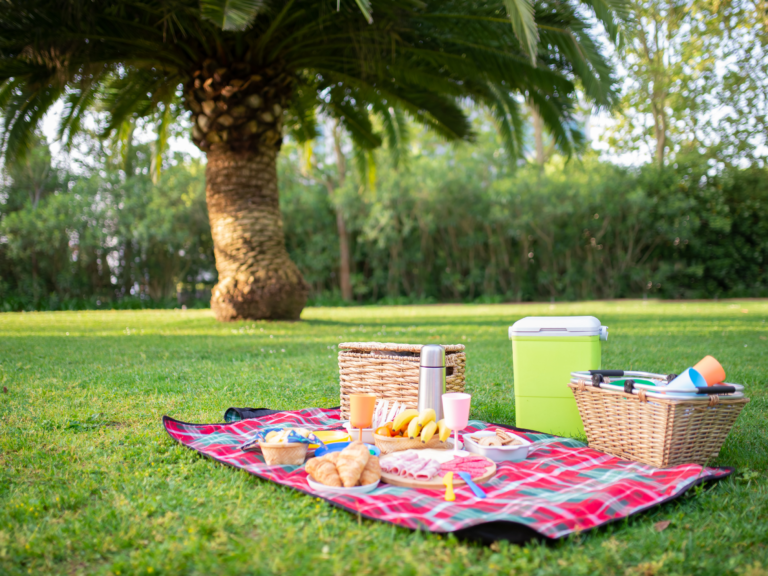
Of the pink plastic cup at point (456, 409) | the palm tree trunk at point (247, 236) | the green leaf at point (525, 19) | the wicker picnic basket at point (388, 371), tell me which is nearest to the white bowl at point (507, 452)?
the pink plastic cup at point (456, 409)

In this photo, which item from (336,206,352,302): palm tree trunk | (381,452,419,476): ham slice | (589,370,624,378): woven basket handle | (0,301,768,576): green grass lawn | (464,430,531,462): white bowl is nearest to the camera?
(0,301,768,576): green grass lawn

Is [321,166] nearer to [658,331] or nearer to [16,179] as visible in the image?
[16,179]

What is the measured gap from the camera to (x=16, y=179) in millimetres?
16797

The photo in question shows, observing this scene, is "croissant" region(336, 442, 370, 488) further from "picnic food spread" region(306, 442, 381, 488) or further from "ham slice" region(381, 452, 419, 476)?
"ham slice" region(381, 452, 419, 476)

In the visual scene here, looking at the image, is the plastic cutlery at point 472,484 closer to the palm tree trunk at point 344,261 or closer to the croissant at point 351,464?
the croissant at point 351,464

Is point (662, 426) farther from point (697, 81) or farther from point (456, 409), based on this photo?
point (697, 81)

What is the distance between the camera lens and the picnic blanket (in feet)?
5.71

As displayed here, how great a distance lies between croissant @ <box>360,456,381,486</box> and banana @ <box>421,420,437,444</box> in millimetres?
355

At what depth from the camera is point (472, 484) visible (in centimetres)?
203

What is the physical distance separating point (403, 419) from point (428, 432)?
0.62 ft

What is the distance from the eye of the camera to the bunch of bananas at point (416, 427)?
8.03 ft

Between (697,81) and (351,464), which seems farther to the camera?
(697,81)

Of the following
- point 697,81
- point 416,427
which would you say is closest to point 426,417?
point 416,427

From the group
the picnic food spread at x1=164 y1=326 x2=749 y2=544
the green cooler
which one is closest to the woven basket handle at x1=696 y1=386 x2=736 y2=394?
the picnic food spread at x1=164 y1=326 x2=749 y2=544
